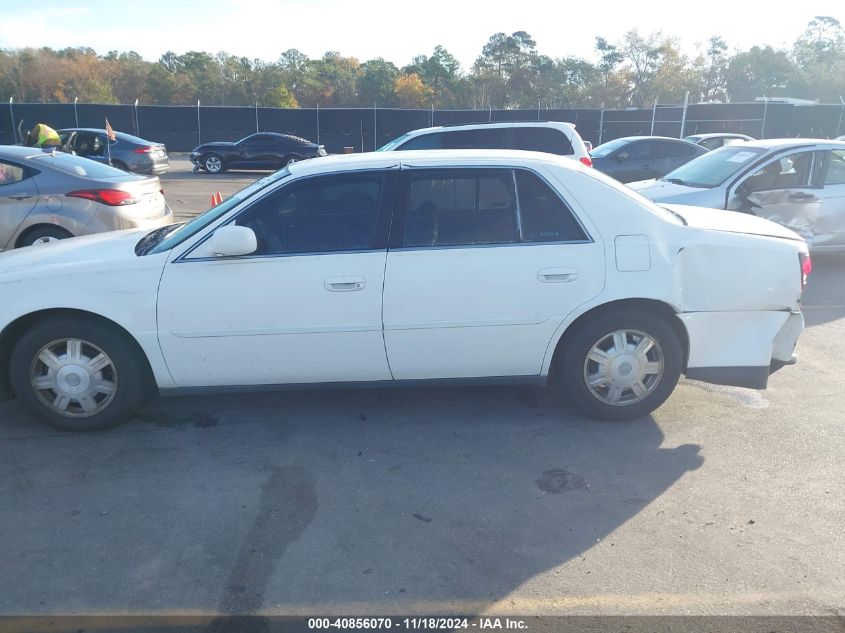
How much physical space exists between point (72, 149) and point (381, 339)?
18.6m

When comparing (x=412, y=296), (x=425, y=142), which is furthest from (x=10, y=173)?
(x=425, y=142)

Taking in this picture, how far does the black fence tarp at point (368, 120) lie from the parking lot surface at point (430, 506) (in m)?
29.1

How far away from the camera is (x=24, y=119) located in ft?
99.0

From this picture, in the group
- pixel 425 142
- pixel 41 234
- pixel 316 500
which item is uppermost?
pixel 425 142

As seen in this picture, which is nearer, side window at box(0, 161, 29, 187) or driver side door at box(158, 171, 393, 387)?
driver side door at box(158, 171, 393, 387)

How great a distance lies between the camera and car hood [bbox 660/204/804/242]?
4.54m

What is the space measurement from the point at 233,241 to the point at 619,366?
2.44 m

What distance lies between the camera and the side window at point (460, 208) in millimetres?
4293

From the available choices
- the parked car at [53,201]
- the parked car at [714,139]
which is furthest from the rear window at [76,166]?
the parked car at [714,139]

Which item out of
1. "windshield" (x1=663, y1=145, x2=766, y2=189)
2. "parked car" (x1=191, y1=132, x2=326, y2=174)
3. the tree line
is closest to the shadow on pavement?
"windshield" (x1=663, y1=145, x2=766, y2=189)

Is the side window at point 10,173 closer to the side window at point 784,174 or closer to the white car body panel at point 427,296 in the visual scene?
the white car body panel at point 427,296

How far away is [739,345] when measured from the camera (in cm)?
443

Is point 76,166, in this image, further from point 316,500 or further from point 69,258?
point 316,500

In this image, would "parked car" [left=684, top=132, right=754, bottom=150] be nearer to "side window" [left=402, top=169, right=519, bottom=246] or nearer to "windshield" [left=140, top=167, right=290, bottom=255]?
"side window" [left=402, top=169, right=519, bottom=246]
